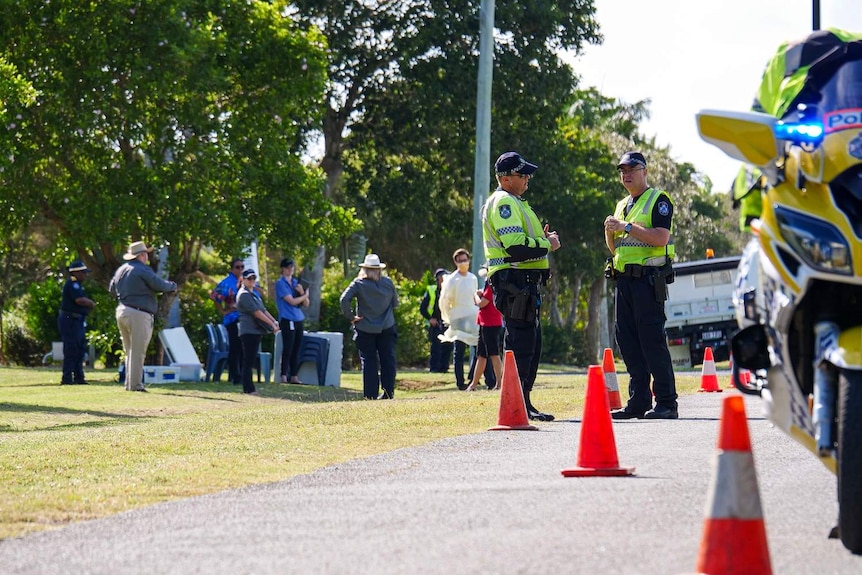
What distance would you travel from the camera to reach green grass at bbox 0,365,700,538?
7.96m

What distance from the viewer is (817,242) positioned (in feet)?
17.9

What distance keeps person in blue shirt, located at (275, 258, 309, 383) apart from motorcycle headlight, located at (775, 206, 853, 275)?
15.9 m

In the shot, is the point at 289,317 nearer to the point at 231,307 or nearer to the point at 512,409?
the point at 231,307

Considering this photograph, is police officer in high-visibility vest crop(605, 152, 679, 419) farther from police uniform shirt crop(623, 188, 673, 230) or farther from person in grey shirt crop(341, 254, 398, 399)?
person in grey shirt crop(341, 254, 398, 399)

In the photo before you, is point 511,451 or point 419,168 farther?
point 419,168

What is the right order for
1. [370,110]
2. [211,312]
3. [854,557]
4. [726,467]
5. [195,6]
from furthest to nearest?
[370,110] → [211,312] → [195,6] → [854,557] → [726,467]

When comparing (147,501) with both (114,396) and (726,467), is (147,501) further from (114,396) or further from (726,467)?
(114,396)

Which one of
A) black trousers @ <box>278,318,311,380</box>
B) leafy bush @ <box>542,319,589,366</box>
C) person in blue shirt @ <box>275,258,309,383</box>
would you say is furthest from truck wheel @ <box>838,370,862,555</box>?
leafy bush @ <box>542,319,589,366</box>

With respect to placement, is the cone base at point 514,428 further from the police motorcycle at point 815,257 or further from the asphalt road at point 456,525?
the police motorcycle at point 815,257

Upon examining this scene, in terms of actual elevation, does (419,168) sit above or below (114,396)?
above

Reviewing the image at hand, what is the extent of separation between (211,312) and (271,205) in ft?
19.0

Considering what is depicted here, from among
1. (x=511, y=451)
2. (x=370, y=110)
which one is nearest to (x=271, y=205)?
(x=370, y=110)

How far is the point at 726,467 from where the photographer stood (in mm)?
5016

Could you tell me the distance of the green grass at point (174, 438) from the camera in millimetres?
7961
